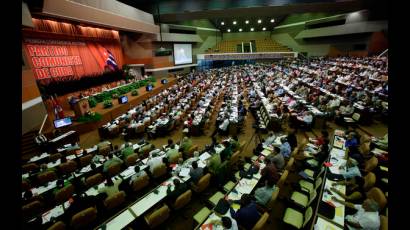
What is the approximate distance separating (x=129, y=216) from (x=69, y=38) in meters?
18.2

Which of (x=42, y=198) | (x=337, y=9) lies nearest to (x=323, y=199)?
(x=42, y=198)

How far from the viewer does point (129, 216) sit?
4523mm

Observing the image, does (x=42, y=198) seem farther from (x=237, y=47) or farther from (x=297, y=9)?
(x=237, y=47)

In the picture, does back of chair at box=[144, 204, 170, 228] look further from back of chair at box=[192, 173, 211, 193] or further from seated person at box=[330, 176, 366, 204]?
seated person at box=[330, 176, 366, 204]

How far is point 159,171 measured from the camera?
659cm

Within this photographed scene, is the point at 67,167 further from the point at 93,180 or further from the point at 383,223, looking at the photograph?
the point at 383,223

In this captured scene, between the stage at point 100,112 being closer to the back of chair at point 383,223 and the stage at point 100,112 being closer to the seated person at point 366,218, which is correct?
the seated person at point 366,218

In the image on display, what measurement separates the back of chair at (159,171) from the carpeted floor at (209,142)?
1306 millimetres

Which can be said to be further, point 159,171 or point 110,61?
point 110,61

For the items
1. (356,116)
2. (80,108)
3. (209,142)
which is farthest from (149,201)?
(356,116)

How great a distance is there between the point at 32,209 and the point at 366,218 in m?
7.52

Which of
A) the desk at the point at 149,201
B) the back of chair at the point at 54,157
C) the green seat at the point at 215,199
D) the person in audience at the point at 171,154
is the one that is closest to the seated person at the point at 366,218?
the green seat at the point at 215,199

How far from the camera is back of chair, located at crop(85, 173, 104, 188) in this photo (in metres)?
5.98

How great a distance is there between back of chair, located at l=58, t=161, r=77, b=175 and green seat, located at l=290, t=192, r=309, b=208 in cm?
710
